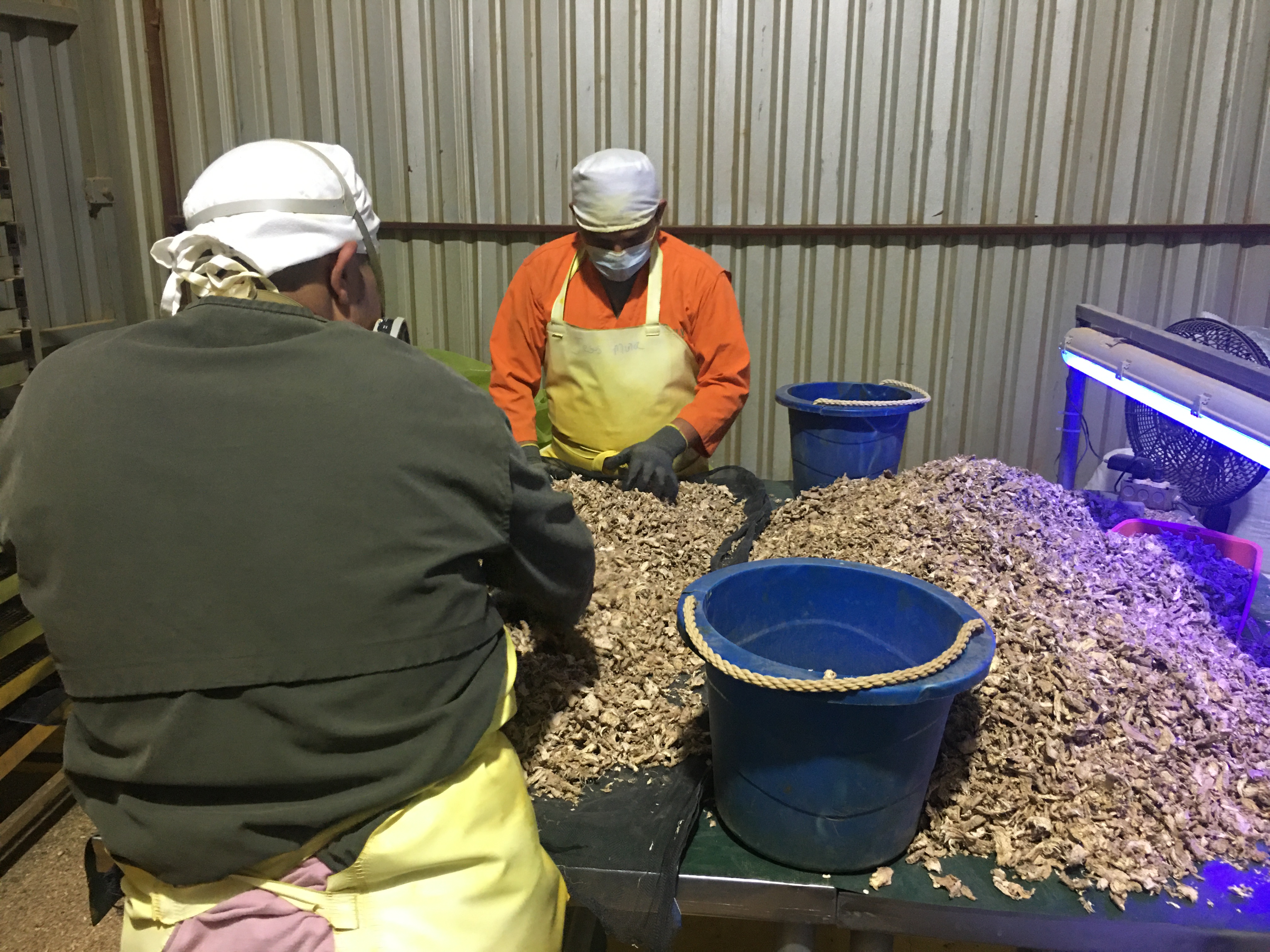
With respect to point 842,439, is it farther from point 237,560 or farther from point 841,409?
point 237,560

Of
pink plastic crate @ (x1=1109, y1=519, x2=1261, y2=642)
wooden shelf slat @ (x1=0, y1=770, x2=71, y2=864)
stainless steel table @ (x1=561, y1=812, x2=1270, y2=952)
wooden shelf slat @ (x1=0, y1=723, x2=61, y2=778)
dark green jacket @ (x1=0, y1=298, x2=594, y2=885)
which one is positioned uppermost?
dark green jacket @ (x1=0, y1=298, x2=594, y2=885)

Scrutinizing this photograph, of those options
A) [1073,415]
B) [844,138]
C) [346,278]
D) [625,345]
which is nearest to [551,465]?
[625,345]

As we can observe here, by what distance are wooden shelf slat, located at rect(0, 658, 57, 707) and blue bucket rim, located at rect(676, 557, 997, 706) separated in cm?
277

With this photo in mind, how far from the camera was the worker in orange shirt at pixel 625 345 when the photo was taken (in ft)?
11.8

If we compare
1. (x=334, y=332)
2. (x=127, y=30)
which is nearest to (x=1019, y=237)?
(x=334, y=332)

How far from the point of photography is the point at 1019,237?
4.99 m

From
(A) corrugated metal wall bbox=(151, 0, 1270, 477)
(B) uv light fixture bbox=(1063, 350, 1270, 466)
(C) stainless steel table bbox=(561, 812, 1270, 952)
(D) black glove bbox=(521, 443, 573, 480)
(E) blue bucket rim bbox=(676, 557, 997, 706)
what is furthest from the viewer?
(A) corrugated metal wall bbox=(151, 0, 1270, 477)

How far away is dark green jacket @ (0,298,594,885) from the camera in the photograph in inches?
48.0

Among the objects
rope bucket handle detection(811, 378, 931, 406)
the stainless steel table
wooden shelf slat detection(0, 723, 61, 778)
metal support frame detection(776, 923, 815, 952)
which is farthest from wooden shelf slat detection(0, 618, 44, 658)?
rope bucket handle detection(811, 378, 931, 406)

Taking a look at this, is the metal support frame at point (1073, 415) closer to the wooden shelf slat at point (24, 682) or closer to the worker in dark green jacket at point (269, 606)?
the worker in dark green jacket at point (269, 606)

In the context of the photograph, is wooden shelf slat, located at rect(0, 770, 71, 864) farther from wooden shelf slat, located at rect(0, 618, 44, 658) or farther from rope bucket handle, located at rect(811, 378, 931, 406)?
rope bucket handle, located at rect(811, 378, 931, 406)

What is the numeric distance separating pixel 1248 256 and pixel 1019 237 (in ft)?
4.31

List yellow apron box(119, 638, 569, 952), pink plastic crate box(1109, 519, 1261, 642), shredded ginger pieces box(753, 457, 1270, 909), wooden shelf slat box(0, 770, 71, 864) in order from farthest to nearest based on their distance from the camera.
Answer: wooden shelf slat box(0, 770, 71, 864) < pink plastic crate box(1109, 519, 1261, 642) < shredded ginger pieces box(753, 457, 1270, 909) < yellow apron box(119, 638, 569, 952)

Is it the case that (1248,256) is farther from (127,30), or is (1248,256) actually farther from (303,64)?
(127,30)
